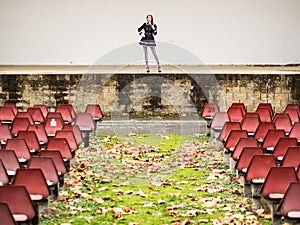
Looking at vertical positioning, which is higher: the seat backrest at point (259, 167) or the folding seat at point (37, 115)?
the folding seat at point (37, 115)

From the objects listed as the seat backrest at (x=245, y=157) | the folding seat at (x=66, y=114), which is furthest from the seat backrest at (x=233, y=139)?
the folding seat at (x=66, y=114)

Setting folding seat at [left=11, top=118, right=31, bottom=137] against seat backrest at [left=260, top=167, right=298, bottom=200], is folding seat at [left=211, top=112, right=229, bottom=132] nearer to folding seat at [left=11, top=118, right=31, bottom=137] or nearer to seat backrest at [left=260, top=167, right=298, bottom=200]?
folding seat at [left=11, top=118, right=31, bottom=137]

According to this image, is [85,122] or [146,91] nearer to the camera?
[85,122]

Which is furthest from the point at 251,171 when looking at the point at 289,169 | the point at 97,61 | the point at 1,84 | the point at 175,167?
the point at 97,61

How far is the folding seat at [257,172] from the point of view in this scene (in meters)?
7.77

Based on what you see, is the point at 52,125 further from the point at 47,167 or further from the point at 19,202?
the point at 19,202

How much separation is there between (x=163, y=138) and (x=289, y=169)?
23.8 feet

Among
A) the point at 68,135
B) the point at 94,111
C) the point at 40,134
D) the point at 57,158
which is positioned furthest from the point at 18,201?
the point at 94,111

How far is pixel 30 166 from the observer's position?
771 centimetres

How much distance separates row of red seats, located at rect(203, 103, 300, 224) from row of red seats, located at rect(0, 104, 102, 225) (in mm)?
2228

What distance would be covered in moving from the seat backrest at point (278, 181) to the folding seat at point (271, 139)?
102 inches

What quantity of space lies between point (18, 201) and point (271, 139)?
444 cm

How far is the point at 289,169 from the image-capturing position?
278 inches

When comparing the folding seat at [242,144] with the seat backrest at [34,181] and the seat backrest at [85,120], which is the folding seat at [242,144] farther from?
the seat backrest at [85,120]
